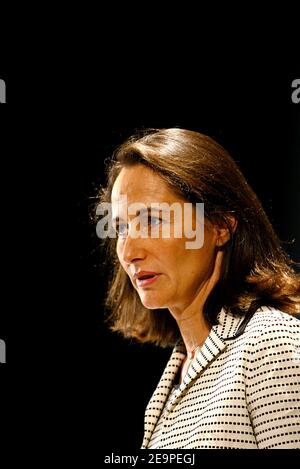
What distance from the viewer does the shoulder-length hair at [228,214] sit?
146cm

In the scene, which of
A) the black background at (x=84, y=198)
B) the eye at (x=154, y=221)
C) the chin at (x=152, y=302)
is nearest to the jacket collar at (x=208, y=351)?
the chin at (x=152, y=302)

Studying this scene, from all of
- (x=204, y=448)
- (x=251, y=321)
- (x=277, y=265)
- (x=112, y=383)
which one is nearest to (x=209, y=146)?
(x=277, y=265)

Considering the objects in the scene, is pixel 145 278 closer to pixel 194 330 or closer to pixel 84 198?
pixel 194 330

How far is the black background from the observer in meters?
2.01

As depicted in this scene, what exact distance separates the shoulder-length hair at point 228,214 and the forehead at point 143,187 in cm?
1

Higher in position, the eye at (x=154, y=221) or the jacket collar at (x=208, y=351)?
the eye at (x=154, y=221)

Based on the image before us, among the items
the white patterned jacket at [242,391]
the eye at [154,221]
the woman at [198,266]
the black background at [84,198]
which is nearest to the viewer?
the white patterned jacket at [242,391]

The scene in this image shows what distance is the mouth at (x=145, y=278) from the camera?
1492 mm

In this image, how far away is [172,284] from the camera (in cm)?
149

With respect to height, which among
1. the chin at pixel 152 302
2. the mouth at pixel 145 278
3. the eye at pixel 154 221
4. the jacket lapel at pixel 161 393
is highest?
the eye at pixel 154 221

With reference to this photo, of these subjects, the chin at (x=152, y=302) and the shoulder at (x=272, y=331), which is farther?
the chin at (x=152, y=302)

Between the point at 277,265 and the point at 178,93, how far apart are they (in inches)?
29.5

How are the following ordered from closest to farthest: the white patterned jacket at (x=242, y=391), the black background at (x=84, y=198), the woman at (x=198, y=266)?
1. the white patterned jacket at (x=242, y=391)
2. the woman at (x=198, y=266)
3. the black background at (x=84, y=198)

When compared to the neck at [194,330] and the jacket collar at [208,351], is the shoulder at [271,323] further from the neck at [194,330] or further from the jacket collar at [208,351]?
the neck at [194,330]
